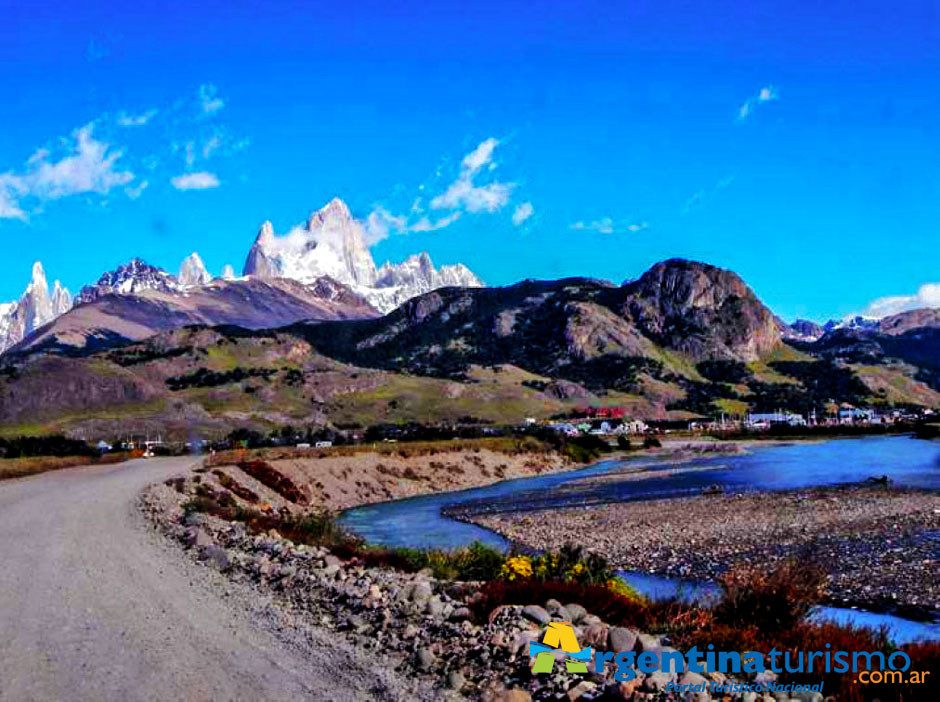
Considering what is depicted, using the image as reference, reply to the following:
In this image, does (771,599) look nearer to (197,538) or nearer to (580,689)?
(580,689)

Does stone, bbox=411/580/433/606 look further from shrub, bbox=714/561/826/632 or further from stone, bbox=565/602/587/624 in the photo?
shrub, bbox=714/561/826/632

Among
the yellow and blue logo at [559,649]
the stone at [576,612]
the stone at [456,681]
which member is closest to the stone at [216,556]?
the stone at [576,612]

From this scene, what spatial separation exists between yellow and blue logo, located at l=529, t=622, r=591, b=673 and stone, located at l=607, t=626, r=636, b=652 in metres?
0.35

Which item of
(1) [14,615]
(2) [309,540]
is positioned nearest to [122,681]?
(1) [14,615]

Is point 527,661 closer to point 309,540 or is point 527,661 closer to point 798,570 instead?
point 798,570

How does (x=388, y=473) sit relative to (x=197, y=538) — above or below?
below

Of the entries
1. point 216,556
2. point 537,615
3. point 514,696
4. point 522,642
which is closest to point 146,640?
point 522,642

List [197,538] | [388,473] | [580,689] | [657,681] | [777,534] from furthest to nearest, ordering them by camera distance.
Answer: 1. [388,473]
2. [777,534]
3. [197,538]
4. [580,689]
5. [657,681]

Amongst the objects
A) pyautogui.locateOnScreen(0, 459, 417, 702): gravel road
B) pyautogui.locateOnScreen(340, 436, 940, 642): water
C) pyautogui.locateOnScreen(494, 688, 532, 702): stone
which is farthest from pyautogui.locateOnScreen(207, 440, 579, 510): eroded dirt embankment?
pyautogui.locateOnScreen(494, 688, 532, 702): stone

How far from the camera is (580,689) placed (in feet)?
35.8

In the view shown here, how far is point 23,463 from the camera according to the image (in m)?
71.3

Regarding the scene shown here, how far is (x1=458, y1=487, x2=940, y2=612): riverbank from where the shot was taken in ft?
89.4

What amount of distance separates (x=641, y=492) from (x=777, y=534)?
111 ft

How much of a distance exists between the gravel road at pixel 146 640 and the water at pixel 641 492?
13513 mm
